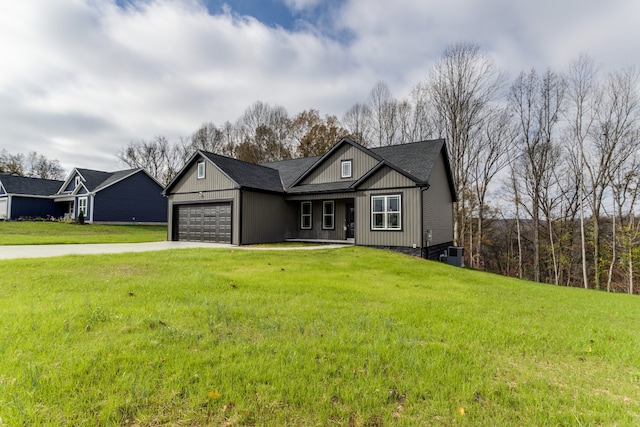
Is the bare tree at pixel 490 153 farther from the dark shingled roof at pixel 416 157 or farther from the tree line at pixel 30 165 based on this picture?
the tree line at pixel 30 165

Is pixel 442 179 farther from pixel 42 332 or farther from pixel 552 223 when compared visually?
pixel 42 332

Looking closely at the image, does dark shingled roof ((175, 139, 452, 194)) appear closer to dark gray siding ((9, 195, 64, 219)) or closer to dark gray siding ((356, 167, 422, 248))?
dark gray siding ((356, 167, 422, 248))

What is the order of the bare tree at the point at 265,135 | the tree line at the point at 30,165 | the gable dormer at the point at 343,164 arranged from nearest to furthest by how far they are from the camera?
the gable dormer at the point at 343,164
the bare tree at the point at 265,135
the tree line at the point at 30,165

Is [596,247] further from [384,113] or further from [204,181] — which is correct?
[204,181]

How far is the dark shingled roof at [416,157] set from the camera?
1444 centimetres

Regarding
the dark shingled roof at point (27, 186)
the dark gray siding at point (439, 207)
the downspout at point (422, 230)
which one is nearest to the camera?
the downspout at point (422, 230)

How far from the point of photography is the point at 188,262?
885 cm

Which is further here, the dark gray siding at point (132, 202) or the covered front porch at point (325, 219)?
the dark gray siding at point (132, 202)

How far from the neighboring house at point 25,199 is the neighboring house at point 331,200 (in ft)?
76.0

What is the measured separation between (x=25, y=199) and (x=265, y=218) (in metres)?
29.8

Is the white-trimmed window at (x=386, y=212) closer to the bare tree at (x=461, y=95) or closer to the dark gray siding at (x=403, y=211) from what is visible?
the dark gray siding at (x=403, y=211)

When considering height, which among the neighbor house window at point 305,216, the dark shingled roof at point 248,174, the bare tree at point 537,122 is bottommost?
the neighbor house window at point 305,216

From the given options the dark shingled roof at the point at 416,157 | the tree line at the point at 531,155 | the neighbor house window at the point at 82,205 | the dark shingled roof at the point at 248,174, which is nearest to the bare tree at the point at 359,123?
the tree line at the point at 531,155

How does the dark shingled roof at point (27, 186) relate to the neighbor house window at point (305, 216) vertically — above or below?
above
